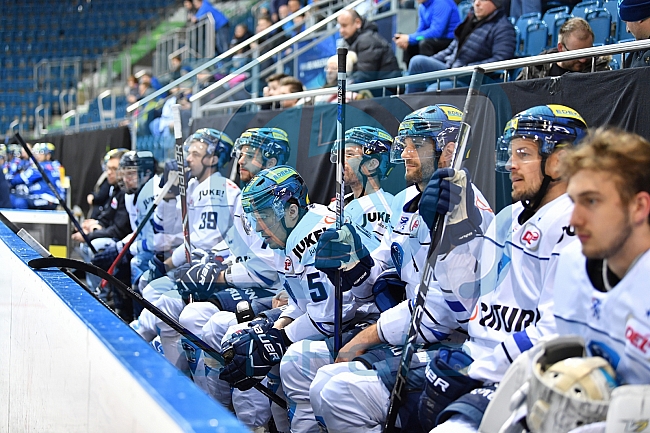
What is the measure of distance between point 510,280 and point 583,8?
2974 millimetres

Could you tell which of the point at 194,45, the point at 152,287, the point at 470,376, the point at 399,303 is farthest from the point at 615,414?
the point at 194,45

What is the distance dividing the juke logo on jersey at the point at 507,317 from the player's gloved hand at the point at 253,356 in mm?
933

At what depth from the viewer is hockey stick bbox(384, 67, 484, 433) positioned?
2.00 m

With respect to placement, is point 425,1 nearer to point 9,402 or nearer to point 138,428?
point 9,402

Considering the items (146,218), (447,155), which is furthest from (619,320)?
(146,218)

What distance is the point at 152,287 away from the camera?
3.41 m

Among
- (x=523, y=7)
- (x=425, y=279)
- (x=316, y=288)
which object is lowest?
(x=316, y=288)

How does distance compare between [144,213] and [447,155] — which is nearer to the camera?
[447,155]

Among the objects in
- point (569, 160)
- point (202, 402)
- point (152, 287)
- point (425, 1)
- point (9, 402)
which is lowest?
point (9, 402)

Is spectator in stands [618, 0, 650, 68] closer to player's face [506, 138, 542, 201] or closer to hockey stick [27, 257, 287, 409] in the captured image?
player's face [506, 138, 542, 201]

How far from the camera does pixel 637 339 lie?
1316 millimetres

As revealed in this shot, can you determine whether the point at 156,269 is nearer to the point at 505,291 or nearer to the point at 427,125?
the point at 427,125

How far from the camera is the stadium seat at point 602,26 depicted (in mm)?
4070

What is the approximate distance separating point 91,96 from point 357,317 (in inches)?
496
